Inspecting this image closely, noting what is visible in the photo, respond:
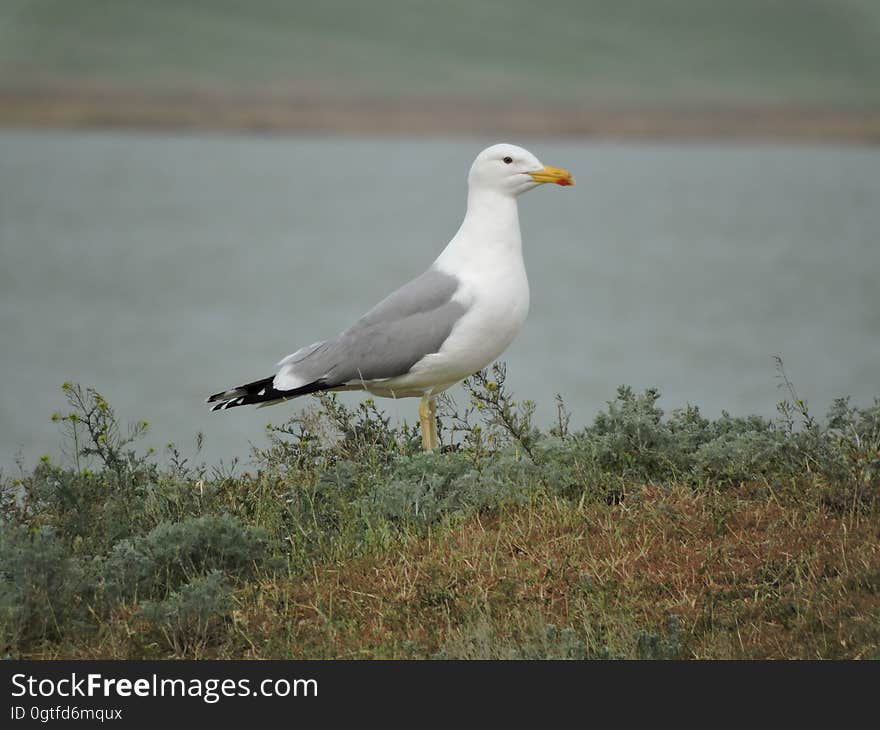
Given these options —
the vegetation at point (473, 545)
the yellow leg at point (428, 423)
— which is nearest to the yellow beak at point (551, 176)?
the vegetation at point (473, 545)

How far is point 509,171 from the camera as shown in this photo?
7766 millimetres

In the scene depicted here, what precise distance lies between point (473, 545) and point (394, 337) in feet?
5.73

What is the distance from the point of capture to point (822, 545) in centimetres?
591

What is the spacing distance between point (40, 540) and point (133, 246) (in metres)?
55.8

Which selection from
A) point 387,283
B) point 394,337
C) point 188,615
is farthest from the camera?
point 387,283

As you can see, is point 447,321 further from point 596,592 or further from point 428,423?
point 596,592

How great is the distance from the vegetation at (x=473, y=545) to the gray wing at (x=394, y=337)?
0.72 feet

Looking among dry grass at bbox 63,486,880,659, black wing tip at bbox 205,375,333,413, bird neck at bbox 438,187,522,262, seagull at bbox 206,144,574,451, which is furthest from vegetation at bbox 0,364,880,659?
bird neck at bbox 438,187,522,262

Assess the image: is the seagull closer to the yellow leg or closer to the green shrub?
the yellow leg

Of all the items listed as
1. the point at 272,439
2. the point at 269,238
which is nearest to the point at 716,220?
the point at 269,238

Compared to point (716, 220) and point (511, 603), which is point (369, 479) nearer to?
point (511, 603)

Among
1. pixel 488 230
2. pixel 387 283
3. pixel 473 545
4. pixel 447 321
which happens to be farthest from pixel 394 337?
pixel 387 283

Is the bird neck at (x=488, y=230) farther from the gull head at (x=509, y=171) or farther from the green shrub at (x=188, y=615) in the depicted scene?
the green shrub at (x=188, y=615)

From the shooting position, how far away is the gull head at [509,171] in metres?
7.73
